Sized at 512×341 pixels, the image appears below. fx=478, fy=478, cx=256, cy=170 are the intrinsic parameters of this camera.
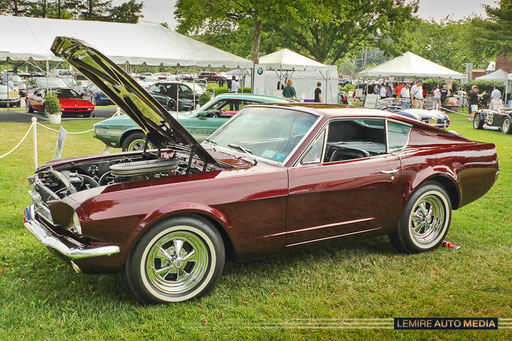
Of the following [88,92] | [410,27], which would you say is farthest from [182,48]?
[410,27]

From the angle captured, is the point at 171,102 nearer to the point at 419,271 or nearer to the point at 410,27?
the point at 419,271

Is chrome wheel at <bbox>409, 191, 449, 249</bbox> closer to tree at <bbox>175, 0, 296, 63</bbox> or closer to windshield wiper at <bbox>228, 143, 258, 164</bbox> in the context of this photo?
windshield wiper at <bbox>228, 143, 258, 164</bbox>

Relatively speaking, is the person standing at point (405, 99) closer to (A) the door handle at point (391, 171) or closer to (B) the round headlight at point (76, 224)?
(A) the door handle at point (391, 171)

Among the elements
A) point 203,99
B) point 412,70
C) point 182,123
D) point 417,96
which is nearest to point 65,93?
point 203,99

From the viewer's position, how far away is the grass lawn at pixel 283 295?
3326 millimetres

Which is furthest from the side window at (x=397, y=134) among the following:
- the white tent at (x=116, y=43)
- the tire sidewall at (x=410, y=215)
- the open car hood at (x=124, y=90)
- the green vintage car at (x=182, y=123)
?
the white tent at (x=116, y=43)

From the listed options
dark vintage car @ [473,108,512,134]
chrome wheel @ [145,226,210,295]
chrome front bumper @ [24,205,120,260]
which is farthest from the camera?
dark vintage car @ [473,108,512,134]

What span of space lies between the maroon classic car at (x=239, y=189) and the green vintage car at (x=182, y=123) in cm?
440

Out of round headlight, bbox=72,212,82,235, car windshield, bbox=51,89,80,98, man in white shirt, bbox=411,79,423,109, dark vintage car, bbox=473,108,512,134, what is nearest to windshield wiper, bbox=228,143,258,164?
round headlight, bbox=72,212,82,235

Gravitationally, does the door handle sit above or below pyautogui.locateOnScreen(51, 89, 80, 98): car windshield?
below

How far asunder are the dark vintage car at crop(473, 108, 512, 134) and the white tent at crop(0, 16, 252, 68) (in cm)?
991

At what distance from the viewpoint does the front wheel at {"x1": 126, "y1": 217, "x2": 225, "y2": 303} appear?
136 inches

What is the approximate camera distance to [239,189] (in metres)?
3.74

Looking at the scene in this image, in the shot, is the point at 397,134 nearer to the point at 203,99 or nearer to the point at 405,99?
the point at 203,99
